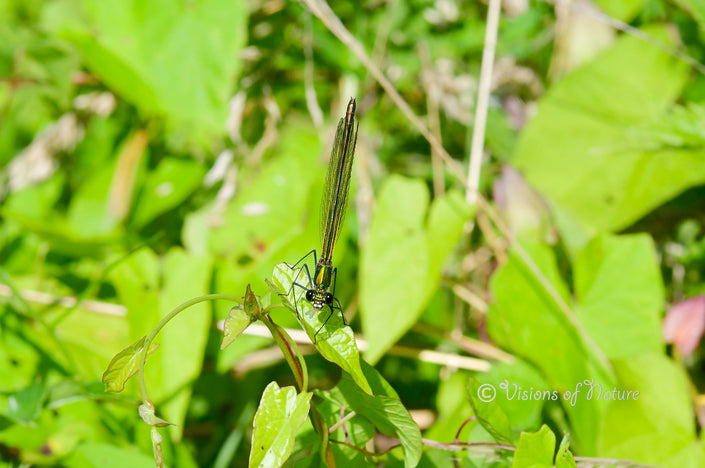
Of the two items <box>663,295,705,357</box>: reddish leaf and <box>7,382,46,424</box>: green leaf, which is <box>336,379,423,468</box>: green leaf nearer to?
<box>7,382,46,424</box>: green leaf

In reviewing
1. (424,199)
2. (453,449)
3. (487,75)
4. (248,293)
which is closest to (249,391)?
(424,199)

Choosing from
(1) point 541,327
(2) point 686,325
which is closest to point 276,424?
(1) point 541,327

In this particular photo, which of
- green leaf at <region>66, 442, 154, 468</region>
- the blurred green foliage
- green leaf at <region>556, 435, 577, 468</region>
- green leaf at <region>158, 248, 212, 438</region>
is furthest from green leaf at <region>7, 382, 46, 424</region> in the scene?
green leaf at <region>556, 435, 577, 468</region>

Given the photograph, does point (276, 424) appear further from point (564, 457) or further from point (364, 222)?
point (364, 222)

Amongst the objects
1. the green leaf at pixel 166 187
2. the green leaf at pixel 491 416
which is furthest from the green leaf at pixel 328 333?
the green leaf at pixel 166 187

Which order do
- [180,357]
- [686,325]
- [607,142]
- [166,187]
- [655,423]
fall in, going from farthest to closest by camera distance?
[166,187] < [607,142] < [686,325] < [180,357] < [655,423]

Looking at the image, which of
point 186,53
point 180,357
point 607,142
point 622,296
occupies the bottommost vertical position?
point 180,357

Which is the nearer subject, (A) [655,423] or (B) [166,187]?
(A) [655,423]
